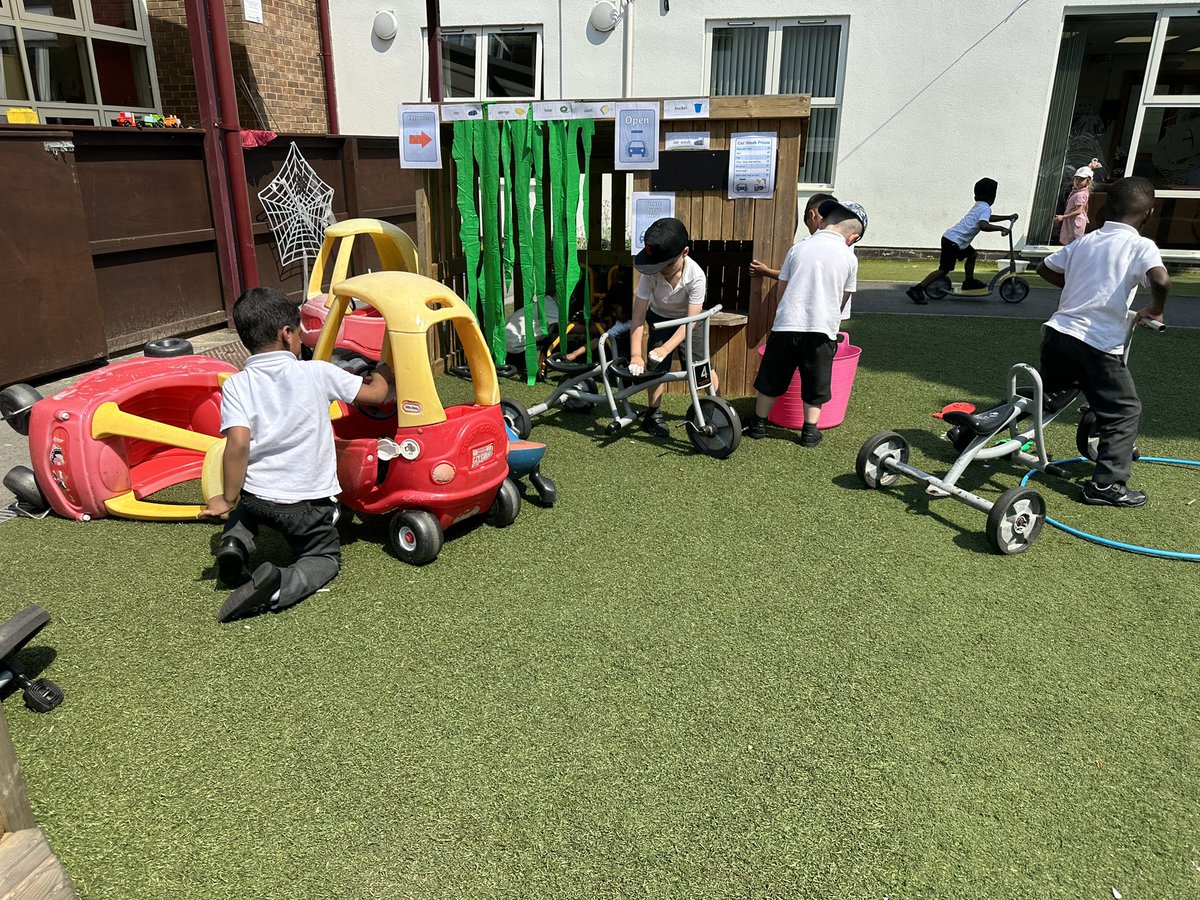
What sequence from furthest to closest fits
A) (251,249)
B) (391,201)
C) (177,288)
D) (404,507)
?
1. (391,201)
2. (251,249)
3. (177,288)
4. (404,507)

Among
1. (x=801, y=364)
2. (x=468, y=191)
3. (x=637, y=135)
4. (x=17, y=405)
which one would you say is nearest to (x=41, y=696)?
(x=17, y=405)

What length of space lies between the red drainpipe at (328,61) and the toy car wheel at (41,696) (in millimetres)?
11798

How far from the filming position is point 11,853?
1966mm

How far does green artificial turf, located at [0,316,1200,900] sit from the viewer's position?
8.10 feet

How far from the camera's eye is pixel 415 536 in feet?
13.6

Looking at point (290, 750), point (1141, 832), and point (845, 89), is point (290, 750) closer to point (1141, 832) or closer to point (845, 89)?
point (1141, 832)

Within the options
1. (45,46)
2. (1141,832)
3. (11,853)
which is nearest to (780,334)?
(1141,832)

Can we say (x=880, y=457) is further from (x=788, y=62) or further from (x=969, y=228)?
(x=788, y=62)

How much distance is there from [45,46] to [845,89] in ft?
34.9

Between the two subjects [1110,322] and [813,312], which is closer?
[1110,322]

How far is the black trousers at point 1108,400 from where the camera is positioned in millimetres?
4805

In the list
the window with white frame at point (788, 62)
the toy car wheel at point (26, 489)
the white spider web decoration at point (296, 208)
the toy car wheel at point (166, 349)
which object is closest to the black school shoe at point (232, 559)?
the toy car wheel at point (26, 489)

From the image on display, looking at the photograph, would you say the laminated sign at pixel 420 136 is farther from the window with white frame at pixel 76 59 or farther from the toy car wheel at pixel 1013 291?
the toy car wheel at pixel 1013 291

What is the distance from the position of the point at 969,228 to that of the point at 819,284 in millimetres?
6771
